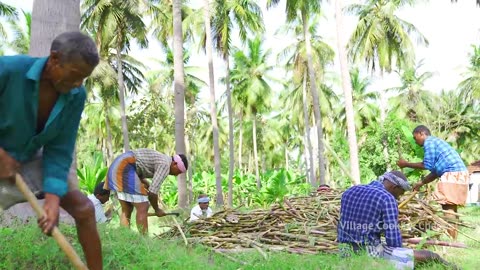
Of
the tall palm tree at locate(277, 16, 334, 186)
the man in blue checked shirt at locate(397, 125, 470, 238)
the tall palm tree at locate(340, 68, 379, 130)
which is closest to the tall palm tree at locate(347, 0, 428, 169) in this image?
the tall palm tree at locate(277, 16, 334, 186)

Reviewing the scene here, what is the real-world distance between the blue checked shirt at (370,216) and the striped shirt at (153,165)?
2.23m

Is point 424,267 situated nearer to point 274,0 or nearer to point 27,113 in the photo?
point 27,113

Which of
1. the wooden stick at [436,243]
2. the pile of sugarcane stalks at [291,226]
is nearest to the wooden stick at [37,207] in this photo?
the pile of sugarcane stalks at [291,226]

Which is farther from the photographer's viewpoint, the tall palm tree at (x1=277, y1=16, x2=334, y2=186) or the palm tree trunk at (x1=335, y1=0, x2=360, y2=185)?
the tall palm tree at (x1=277, y1=16, x2=334, y2=186)

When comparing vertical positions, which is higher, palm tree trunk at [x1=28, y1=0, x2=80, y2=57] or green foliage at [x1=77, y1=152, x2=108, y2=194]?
palm tree trunk at [x1=28, y1=0, x2=80, y2=57]

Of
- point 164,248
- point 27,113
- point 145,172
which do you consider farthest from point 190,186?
point 27,113

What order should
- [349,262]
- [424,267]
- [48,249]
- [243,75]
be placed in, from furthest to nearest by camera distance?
[243,75] < [424,267] < [349,262] < [48,249]

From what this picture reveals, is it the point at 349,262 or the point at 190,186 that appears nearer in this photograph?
the point at 349,262

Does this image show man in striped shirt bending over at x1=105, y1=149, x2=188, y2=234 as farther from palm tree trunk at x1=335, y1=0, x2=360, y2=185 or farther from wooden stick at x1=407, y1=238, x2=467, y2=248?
palm tree trunk at x1=335, y1=0, x2=360, y2=185

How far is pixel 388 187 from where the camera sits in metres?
4.64

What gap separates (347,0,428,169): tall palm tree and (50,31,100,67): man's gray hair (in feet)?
91.5

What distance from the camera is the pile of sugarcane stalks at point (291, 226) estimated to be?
17.9ft

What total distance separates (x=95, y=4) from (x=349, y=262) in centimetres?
2415

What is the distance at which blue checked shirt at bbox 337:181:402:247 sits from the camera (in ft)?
14.1
